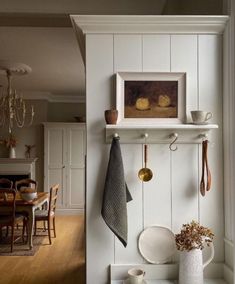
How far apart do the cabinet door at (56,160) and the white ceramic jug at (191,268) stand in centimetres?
578

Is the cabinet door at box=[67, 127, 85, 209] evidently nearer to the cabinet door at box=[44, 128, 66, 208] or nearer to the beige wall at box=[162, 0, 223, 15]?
the cabinet door at box=[44, 128, 66, 208]

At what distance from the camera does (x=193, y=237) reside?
173 centimetres

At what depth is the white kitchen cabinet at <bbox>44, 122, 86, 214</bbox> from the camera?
7.28 metres

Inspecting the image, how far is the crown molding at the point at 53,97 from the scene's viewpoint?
23.9ft

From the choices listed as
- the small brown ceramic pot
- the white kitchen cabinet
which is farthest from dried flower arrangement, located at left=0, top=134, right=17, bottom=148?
Answer: the small brown ceramic pot

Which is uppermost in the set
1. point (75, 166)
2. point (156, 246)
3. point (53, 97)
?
point (53, 97)

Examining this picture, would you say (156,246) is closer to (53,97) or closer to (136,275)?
(136,275)

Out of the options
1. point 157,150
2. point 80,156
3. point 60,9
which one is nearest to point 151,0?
point 60,9

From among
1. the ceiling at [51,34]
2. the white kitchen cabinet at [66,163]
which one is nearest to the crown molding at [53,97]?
the ceiling at [51,34]

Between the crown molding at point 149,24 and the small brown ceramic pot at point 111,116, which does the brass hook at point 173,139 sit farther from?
the crown molding at point 149,24

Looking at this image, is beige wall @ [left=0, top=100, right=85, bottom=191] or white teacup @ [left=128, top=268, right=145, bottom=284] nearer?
white teacup @ [left=128, top=268, right=145, bottom=284]

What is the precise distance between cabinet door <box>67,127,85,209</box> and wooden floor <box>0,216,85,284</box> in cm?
188

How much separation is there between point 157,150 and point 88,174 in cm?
43

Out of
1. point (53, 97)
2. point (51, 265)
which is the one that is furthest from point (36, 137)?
→ point (51, 265)
